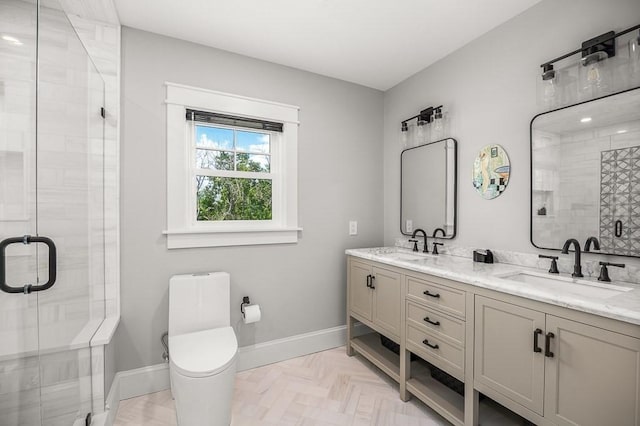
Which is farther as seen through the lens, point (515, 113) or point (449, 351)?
point (515, 113)

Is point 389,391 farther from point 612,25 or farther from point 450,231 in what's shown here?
point 612,25

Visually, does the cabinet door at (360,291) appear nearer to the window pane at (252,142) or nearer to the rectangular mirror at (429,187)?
the rectangular mirror at (429,187)

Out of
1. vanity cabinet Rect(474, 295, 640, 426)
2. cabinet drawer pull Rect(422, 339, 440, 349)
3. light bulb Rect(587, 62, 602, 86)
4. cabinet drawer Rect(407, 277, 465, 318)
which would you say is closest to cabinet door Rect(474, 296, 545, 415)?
vanity cabinet Rect(474, 295, 640, 426)

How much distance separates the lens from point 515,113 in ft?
6.25

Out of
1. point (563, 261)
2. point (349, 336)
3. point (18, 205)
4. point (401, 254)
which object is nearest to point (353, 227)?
point (401, 254)

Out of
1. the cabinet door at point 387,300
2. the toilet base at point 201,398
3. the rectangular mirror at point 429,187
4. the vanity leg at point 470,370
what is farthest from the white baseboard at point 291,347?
the vanity leg at point 470,370

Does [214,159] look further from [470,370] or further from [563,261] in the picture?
[563,261]

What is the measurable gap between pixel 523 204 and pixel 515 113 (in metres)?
→ 0.60

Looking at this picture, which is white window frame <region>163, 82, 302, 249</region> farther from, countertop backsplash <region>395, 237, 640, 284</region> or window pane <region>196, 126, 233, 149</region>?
countertop backsplash <region>395, 237, 640, 284</region>

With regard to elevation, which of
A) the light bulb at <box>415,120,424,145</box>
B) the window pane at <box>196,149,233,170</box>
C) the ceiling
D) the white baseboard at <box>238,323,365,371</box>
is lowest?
the white baseboard at <box>238,323,365,371</box>

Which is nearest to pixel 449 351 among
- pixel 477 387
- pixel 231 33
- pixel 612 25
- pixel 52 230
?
pixel 477 387

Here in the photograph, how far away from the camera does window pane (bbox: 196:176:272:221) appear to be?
235 cm

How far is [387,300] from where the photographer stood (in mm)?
2154

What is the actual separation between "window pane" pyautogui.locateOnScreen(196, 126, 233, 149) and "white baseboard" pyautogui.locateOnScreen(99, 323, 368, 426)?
167cm
